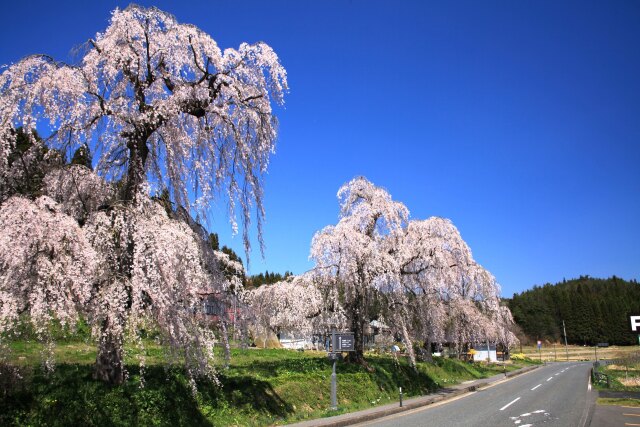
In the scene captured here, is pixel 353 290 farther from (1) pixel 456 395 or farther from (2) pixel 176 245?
(2) pixel 176 245

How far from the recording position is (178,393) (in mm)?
12766

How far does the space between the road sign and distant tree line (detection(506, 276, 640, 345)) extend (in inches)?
4978

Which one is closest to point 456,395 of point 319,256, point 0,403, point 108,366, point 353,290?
point 353,290

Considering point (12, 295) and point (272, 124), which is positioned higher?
point (272, 124)

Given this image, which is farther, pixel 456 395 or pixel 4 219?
pixel 456 395

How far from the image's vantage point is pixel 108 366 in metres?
11.3

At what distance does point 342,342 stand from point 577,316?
138 metres

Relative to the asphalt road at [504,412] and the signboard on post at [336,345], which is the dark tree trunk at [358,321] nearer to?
the signboard on post at [336,345]

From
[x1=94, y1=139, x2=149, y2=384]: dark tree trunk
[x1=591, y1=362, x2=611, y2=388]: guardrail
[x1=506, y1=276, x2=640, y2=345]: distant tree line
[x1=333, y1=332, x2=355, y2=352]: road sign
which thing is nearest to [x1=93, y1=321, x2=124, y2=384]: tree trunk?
[x1=94, y1=139, x2=149, y2=384]: dark tree trunk

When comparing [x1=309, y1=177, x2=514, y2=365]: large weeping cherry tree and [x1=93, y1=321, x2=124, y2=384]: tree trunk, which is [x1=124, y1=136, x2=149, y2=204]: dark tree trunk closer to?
[x1=93, y1=321, x2=124, y2=384]: tree trunk

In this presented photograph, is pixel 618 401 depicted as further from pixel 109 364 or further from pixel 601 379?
pixel 109 364

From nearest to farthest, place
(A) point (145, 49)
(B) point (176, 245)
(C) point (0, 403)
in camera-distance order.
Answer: (C) point (0, 403) < (B) point (176, 245) < (A) point (145, 49)

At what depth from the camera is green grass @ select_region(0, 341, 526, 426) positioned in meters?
9.84

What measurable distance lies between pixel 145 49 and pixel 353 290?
47.0ft
